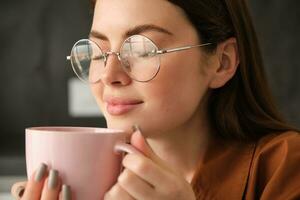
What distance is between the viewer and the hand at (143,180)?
2.09 feet

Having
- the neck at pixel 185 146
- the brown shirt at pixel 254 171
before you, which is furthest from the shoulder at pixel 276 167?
the neck at pixel 185 146

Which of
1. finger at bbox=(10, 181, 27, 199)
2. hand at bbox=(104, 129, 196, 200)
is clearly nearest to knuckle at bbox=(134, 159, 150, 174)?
hand at bbox=(104, 129, 196, 200)

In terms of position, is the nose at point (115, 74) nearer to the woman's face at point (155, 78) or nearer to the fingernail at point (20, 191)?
the woman's face at point (155, 78)

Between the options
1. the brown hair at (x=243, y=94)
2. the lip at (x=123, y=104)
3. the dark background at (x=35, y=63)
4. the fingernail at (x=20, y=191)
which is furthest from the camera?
the dark background at (x=35, y=63)

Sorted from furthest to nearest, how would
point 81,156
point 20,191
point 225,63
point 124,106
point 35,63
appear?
point 35,63
point 225,63
point 124,106
point 20,191
point 81,156

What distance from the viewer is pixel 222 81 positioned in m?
1.00

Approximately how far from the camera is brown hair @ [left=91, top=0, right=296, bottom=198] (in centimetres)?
99

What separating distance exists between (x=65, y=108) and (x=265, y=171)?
90cm

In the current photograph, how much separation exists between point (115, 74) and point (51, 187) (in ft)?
0.95

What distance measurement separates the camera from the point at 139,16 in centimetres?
89

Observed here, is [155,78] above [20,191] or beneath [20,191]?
above

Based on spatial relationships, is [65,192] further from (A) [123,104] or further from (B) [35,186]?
(A) [123,104]

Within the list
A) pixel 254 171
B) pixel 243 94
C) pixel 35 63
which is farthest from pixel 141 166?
pixel 35 63

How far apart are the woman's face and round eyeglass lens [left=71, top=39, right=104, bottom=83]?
0.02m
